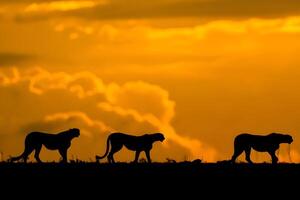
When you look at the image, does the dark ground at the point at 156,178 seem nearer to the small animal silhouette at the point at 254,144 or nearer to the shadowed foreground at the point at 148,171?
the shadowed foreground at the point at 148,171

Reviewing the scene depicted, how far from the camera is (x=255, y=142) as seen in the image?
56875 mm

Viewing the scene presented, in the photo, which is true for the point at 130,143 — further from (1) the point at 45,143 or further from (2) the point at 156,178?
(2) the point at 156,178

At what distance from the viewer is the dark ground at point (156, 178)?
4209cm

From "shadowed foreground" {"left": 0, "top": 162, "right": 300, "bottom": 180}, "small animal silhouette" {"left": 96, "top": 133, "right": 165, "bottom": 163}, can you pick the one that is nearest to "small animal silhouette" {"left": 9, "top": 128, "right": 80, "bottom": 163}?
"small animal silhouette" {"left": 96, "top": 133, "right": 165, "bottom": 163}

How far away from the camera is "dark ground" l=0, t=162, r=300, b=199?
1657 inches

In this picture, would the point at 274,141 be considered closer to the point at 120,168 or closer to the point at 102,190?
the point at 120,168

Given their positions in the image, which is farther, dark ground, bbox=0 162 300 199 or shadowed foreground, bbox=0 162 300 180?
shadowed foreground, bbox=0 162 300 180

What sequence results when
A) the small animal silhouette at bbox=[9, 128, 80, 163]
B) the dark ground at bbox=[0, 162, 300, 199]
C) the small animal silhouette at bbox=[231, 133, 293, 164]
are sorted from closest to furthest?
the dark ground at bbox=[0, 162, 300, 199], the small animal silhouette at bbox=[9, 128, 80, 163], the small animal silhouette at bbox=[231, 133, 293, 164]

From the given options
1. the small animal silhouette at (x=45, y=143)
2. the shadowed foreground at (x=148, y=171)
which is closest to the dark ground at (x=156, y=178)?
the shadowed foreground at (x=148, y=171)

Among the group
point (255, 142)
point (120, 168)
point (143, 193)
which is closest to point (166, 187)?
point (143, 193)

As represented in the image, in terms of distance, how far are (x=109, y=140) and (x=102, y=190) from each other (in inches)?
678

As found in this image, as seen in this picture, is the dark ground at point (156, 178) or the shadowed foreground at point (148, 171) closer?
the dark ground at point (156, 178)

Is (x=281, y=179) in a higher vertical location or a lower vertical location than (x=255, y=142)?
lower

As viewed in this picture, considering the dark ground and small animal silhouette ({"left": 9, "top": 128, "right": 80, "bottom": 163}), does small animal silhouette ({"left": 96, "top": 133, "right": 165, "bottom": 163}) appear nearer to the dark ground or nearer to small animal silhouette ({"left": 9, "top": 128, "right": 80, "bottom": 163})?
small animal silhouette ({"left": 9, "top": 128, "right": 80, "bottom": 163})
